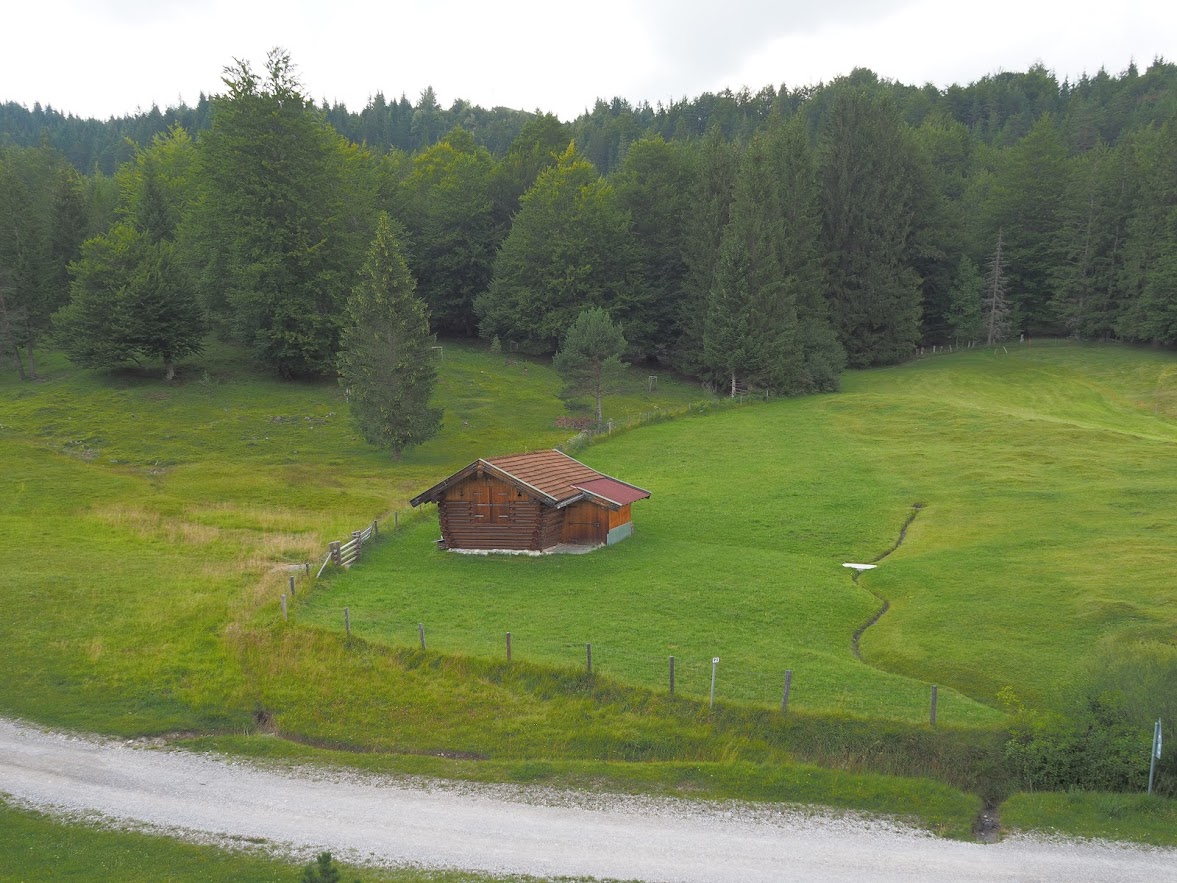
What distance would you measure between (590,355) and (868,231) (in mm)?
40388

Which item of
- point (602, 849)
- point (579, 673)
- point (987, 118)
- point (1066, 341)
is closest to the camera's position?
point (602, 849)

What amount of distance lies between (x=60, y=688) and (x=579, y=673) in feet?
48.3

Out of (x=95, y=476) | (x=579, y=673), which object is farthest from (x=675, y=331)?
(x=579, y=673)

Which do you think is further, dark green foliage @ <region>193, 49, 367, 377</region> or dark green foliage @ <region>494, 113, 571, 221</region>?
dark green foliage @ <region>494, 113, 571, 221</region>

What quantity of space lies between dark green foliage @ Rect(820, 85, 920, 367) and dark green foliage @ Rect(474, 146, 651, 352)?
2064cm

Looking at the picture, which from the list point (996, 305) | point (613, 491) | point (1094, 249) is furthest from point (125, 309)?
point (1094, 249)

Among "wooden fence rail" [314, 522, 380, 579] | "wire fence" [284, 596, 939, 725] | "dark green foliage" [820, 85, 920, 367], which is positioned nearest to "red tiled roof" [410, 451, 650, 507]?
"wooden fence rail" [314, 522, 380, 579]

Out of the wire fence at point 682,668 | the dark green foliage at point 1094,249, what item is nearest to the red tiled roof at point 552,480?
the wire fence at point 682,668

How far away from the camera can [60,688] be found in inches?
993

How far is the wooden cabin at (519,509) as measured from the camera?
123ft

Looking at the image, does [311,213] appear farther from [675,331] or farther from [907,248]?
[907,248]

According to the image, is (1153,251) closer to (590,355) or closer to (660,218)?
(660,218)

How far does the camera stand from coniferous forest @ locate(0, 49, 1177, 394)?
2815 inches

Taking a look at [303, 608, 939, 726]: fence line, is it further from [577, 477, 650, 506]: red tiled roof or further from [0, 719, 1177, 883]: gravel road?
[577, 477, 650, 506]: red tiled roof
